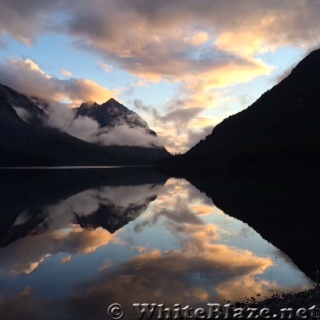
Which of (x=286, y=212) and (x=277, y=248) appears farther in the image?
(x=286, y=212)

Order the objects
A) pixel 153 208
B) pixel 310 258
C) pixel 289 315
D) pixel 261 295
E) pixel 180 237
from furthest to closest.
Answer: pixel 153 208
pixel 180 237
pixel 310 258
pixel 261 295
pixel 289 315

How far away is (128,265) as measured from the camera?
96.4 ft

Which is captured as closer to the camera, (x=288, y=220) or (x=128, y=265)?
(x=128, y=265)

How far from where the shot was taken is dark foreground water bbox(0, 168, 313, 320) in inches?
853

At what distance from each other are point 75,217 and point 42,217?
14.7ft

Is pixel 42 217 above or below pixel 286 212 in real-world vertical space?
above

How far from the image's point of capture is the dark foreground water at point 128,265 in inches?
853

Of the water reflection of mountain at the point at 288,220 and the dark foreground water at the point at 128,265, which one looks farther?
the water reflection of mountain at the point at 288,220

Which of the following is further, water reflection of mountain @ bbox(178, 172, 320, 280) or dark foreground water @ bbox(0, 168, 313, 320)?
water reflection of mountain @ bbox(178, 172, 320, 280)

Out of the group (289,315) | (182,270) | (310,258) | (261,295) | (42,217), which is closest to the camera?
(289,315)

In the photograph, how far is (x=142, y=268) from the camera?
28531 millimetres

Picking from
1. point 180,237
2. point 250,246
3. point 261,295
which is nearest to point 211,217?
point 180,237

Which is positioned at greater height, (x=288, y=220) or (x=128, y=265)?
(x=128, y=265)

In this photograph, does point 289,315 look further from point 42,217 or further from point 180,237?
point 42,217
